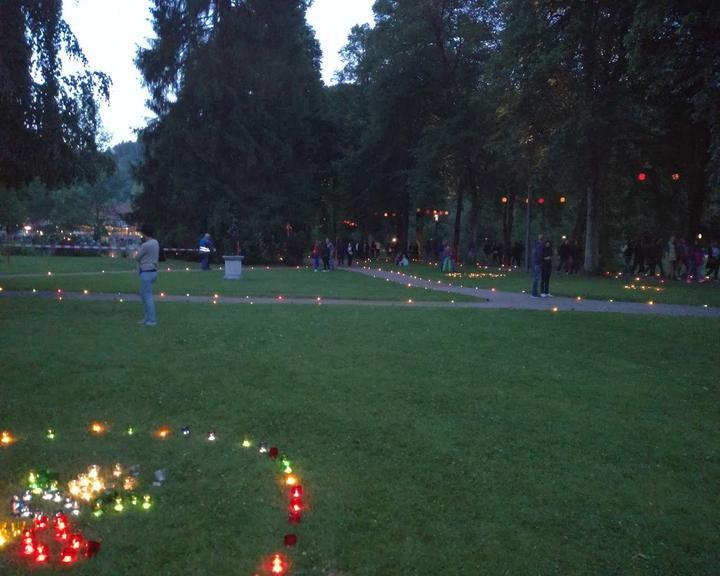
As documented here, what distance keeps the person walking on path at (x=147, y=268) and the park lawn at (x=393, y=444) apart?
88cm

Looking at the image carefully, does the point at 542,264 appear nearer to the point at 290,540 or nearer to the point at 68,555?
the point at 290,540

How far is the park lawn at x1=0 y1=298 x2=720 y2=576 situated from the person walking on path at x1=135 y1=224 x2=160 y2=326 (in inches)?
34.6

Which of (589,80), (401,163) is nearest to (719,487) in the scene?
(589,80)

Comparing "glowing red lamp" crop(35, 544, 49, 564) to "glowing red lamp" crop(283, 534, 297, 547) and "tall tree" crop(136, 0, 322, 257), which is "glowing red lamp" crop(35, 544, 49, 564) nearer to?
"glowing red lamp" crop(283, 534, 297, 547)

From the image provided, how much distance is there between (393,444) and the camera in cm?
633

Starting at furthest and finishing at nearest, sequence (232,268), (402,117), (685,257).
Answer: (402,117), (685,257), (232,268)

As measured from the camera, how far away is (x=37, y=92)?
60.4 feet

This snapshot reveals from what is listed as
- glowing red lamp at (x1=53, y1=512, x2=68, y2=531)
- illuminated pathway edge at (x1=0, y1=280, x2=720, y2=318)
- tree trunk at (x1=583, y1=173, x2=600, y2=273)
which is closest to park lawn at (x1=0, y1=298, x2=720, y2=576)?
glowing red lamp at (x1=53, y1=512, x2=68, y2=531)

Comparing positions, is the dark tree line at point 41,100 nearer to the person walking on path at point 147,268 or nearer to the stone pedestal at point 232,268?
the person walking on path at point 147,268

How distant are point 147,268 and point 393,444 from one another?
27.1 ft

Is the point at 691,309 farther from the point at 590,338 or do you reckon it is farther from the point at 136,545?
the point at 136,545

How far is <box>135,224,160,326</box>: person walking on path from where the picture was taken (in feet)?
43.0

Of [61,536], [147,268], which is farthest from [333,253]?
[61,536]

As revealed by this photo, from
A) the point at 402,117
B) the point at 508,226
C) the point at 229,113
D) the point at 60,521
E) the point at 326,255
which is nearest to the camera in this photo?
the point at 60,521
